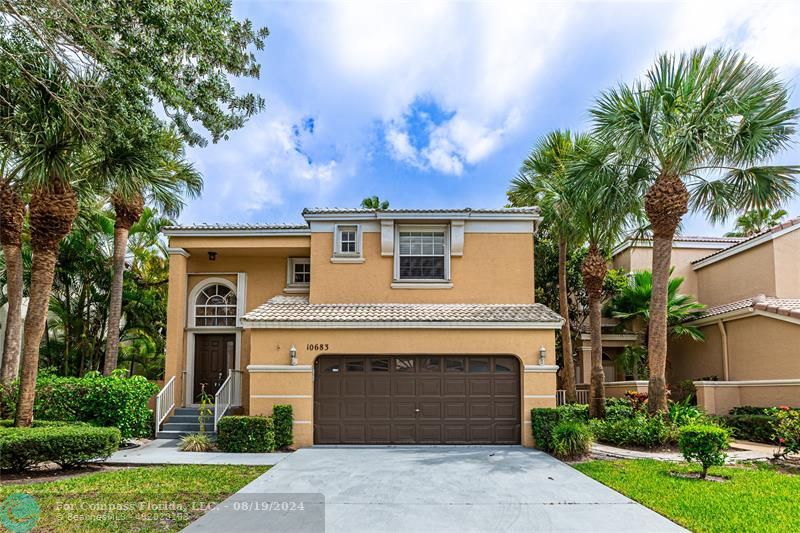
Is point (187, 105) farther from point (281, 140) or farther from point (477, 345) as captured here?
point (281, 140)

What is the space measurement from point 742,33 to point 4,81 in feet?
48.5

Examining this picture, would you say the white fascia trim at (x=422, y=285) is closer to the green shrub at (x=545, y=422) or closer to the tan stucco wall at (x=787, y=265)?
the green shrub at (x=545, y=422)

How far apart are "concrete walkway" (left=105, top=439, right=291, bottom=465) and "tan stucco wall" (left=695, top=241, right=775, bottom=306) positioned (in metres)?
15.6

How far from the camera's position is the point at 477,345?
14.2m

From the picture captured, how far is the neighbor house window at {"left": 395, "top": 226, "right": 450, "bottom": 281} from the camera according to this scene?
16.3 meters

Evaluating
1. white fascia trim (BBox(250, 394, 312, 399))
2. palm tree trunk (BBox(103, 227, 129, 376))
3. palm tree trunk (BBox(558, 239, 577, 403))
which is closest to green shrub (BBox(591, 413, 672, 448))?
palm tree trunk (BBox(558, 239, 577, 403))

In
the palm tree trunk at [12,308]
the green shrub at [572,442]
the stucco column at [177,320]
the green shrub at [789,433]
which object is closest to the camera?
the green shrub at [789,433]

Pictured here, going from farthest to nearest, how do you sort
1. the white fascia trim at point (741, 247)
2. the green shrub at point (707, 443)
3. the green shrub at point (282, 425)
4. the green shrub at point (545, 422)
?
1. the white fascia trim at point (741, 247)
2. the green shrub at point (282, 425)
3. the green shrub at point (545, 422)
4. the green shrub at point (707, 443)

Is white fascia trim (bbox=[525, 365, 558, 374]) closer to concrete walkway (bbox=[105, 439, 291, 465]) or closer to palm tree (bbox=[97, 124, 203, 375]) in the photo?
concrete walkway (bbox=[105, 439, 291, 465])

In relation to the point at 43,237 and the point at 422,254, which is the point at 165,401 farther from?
the point at 422,254

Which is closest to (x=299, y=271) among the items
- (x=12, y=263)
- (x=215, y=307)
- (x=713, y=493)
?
(x=215, y=307)

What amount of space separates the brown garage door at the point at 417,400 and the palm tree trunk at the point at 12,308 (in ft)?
23.0

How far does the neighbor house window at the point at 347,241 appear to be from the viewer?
16219mm

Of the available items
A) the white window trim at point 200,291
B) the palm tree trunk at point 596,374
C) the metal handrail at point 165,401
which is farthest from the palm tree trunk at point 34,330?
the palm tree trunk at point 596,374
